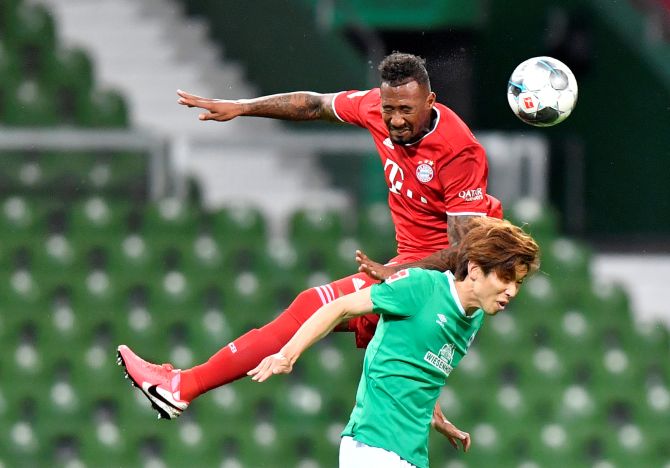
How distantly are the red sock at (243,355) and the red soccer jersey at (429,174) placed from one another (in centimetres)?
39

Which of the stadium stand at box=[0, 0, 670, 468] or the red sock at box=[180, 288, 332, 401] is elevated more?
the red sock at box=[180, 288, 332, 401]

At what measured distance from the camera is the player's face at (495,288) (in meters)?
3.89

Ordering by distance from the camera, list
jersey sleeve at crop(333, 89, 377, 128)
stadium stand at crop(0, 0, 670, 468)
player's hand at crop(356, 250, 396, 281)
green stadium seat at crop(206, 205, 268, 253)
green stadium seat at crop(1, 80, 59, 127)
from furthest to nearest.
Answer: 1. green stadium seat at crop(1, 80, 59, 127)
2. green stadium seat at crop(206, 205, 268, 253)
3. stadium stand at crop(0, 0, 670, 468)
4. jersey sleeve at crop(333, 89, 377, 128)
5. player's hand at crop(356, 250, 396, 281)

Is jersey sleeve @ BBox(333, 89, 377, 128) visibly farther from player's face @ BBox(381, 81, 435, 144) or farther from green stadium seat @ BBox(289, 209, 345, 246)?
green stadium seat @ BBox(289, 209, 345, 246)

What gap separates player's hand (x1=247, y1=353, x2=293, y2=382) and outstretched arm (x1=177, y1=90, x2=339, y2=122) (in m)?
1.10

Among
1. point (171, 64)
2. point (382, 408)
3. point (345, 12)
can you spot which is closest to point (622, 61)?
point (345, 12)

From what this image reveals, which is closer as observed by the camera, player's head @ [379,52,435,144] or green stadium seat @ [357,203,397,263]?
player's head @ [379,52,435,144]

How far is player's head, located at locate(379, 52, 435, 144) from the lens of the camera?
14.1 ft

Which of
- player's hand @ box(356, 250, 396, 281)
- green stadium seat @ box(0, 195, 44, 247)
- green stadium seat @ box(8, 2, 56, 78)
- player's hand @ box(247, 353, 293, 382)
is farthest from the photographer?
green stadium seat @ box(8, 2, 56, 78)

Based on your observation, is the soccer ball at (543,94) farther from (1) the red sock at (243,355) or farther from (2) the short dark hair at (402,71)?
(1) the red sock at (243,355)

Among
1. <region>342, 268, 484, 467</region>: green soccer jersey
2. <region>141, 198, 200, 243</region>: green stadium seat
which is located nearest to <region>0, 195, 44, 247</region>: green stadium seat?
<region>141, 198, 200, 243</region>: green stadium seat

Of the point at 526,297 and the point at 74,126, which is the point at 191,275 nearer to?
the point at 74,126

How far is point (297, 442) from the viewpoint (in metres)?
7.48

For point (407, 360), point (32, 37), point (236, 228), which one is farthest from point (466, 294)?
point (32, 37)
